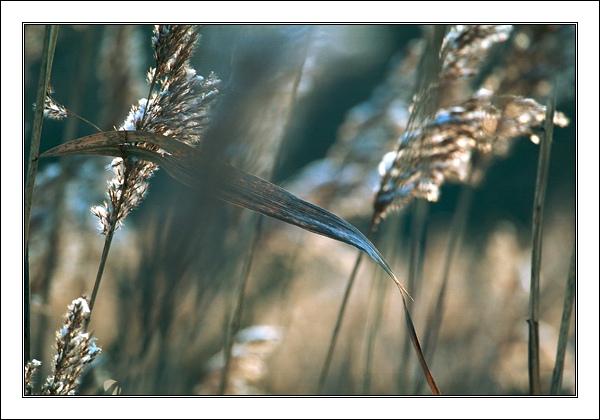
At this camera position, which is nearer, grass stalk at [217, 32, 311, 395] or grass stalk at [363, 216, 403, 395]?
grass stalk at [217, 32, 311, 395]

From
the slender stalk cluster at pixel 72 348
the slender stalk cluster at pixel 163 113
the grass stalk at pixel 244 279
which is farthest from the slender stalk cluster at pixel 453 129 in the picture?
the slender stalk cluster at pixel 72 348

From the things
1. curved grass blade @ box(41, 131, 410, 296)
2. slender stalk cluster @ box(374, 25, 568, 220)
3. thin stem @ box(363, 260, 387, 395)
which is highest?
slender stalk cluster @ box(374, 25, 568, 220)

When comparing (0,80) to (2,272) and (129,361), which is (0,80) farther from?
(129,361)

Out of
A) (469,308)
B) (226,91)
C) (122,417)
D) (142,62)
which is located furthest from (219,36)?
(469,308)

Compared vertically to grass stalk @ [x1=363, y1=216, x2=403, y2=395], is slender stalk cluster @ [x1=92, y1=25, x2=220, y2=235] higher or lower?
higher

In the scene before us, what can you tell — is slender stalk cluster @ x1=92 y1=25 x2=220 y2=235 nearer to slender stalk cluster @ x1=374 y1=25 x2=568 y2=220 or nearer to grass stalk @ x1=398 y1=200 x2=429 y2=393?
slender stalk cluster @ x1=374 y1=25 x2=568 y2=220

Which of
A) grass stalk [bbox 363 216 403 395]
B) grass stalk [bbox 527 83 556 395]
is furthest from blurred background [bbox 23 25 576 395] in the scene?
grass stalk [bbox 527 83 556 395]

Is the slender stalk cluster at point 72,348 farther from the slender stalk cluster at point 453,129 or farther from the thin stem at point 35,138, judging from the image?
the slender stalk cluster at point 453,129

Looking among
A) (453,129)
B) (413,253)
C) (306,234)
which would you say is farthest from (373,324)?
(453,129)
